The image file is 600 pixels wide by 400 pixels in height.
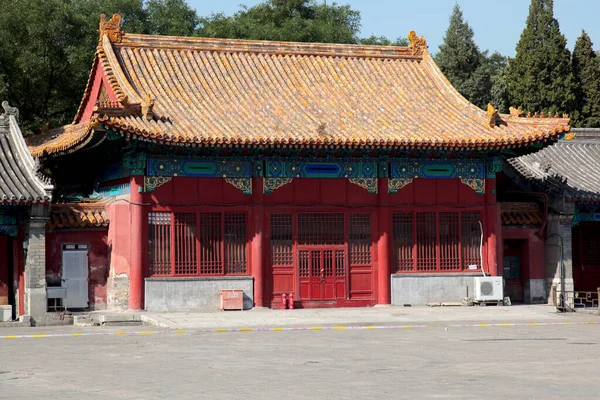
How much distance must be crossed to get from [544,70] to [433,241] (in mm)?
21869

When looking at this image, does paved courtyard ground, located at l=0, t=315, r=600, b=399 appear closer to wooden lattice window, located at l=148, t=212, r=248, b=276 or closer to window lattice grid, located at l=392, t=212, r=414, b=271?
wooden lattice window, located at l=148, t=212, r=248, b=276

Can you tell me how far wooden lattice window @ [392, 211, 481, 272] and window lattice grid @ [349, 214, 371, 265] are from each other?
780 millimetres

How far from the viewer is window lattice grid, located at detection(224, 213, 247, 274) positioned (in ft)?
105

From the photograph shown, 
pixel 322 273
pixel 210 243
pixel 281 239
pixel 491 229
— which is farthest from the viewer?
pixel 491 229

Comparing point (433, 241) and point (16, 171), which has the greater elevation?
point (16, 171)

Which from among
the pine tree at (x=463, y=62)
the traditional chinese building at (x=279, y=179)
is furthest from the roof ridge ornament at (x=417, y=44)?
the pine tree at (x=463, y=62)

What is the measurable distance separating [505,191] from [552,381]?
21179 millimetres

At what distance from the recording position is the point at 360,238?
3309 cm

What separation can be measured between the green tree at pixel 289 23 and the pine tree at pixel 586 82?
11.6 m

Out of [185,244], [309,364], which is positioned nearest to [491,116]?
[185,244]

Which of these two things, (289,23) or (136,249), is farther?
(289,23)

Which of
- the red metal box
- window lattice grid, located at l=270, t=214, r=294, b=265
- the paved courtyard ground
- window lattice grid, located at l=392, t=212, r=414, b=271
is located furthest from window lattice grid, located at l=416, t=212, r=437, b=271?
the paved courtyard ground

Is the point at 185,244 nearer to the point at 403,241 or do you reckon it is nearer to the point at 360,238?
the point at 360,238

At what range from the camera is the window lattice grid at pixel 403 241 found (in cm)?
3319
